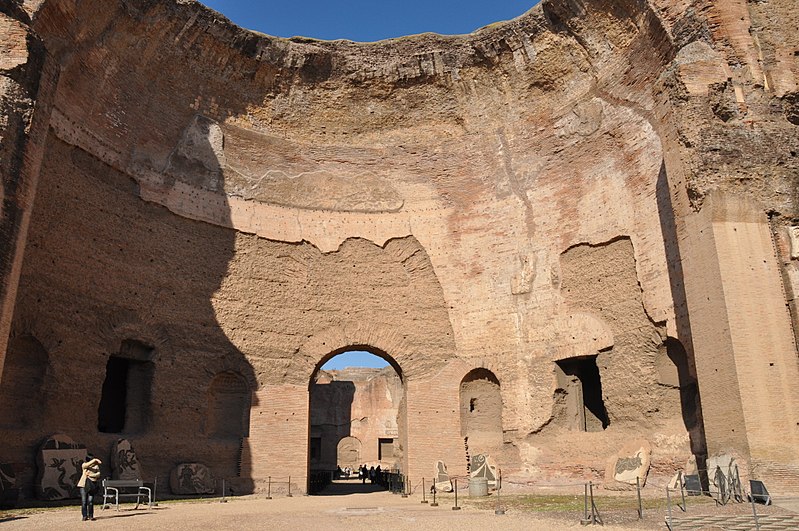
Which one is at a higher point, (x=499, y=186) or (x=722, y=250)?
(x=499, y=186)

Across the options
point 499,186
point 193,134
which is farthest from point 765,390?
point 193,134

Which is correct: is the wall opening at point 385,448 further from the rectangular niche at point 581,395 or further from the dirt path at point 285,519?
the dirt path at point 285,519

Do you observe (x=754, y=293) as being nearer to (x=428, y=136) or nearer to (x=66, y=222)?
(x=428, y=136)

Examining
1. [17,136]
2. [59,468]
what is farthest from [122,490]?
[17,136]

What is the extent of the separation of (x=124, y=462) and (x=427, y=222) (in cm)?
790

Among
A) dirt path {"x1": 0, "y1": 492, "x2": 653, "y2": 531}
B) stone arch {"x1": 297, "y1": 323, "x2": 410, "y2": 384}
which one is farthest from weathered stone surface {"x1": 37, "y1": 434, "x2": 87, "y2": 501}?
stone arch {"x1": 297, "y1": 323, "x2": 410, "y2": 384}

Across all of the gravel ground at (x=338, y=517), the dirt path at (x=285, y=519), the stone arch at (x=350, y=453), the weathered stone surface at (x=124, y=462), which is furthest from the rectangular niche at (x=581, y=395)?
the stone arch at (x=350, y=453)

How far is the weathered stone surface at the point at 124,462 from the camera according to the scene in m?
10.9

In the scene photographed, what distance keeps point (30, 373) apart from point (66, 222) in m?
2.61

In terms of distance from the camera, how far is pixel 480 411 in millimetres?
13836

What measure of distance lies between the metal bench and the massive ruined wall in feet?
3.65

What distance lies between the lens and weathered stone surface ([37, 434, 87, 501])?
31.4ft

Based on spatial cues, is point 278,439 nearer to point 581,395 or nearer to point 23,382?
point 23,382

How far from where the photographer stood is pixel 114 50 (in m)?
12.5
